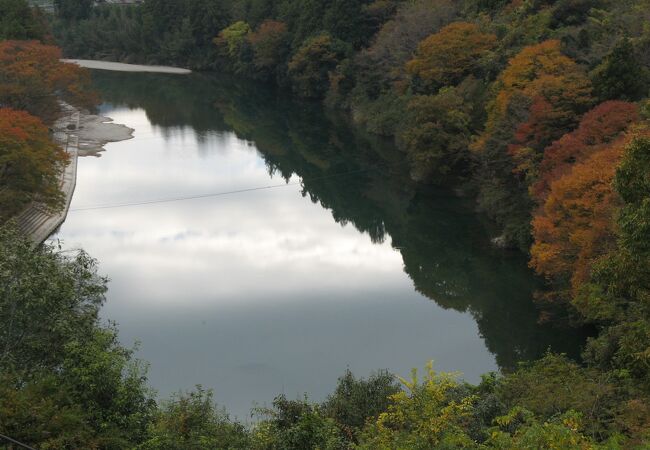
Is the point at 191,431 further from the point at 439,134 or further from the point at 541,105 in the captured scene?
the point at 439,134

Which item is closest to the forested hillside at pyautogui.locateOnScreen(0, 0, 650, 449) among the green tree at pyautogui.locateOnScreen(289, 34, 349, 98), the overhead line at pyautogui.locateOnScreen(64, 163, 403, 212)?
the green tree at pyautogui.locateOnScreen(289, 34, 349, 98)

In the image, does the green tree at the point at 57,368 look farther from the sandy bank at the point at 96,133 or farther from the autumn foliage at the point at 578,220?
the sandy bank at the point at 96,133

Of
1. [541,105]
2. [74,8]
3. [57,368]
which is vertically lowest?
[57,368]

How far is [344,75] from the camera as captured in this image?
5025 cm

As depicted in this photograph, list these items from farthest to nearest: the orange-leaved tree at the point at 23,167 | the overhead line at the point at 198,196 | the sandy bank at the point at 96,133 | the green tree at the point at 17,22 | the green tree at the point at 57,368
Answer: the green tree at the point at 17,22, the sandy bank at the point at 96,133, the overhead line at the point at 198,196, the orange-leaved tree at the point at 23,167, the green tree at the point at 57,368

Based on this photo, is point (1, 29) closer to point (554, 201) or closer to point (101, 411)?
point (554, 201)

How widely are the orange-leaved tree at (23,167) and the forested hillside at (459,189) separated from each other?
0.07 m

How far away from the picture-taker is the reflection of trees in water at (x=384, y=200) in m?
21.7

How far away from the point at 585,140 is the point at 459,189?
32.9ft

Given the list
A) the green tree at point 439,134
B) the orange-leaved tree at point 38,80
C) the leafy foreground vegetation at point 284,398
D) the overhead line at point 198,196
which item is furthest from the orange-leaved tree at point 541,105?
the orange-leaved tree at point 38,80

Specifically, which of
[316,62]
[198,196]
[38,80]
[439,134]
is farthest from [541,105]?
[316,62]

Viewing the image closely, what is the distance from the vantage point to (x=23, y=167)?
26.0m

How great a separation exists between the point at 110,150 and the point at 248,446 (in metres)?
34.5

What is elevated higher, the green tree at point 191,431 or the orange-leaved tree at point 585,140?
the orange-leaved tree at point 585,140
